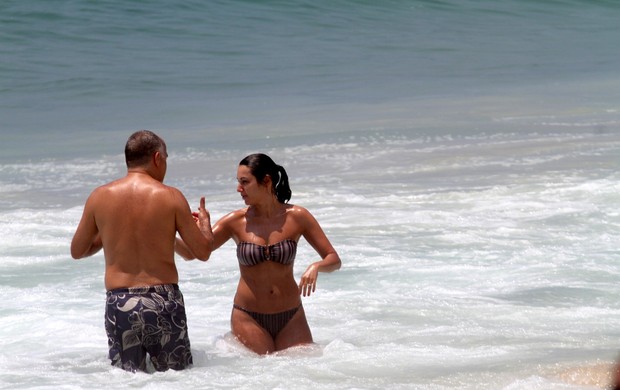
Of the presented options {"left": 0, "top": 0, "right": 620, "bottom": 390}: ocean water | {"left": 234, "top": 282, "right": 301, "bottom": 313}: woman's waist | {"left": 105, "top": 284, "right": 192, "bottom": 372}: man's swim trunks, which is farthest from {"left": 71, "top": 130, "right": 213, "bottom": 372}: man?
{"left": 234, "top": 282, "right": 301, "bottom": 313}: woman's waist

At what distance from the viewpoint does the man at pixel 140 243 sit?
5.32 meters

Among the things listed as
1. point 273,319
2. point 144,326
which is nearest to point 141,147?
point 144,326

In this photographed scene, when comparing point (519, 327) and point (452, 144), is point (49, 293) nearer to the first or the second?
point (519, 327)

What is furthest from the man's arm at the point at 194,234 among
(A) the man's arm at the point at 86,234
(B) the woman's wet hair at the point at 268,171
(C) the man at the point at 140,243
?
(B) the woman's wet hair at the point at 268,171

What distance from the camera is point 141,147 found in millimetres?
5352

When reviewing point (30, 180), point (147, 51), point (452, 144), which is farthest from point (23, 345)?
point (147, 51)

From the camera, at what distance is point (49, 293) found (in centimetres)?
797

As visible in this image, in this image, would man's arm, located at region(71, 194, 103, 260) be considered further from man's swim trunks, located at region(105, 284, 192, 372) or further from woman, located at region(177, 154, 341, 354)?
woman, located at region(177, 154, 341, 354)

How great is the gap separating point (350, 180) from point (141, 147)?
7.12 metres

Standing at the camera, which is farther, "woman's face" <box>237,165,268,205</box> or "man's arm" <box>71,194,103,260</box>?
"woman's face" <box>237,165,268,205</box>

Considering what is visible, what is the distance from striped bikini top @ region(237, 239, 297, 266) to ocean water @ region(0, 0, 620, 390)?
1.53 ft

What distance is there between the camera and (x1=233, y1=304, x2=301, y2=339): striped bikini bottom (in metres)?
5.93

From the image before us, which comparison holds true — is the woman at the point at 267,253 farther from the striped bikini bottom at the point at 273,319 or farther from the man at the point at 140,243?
the man at the point at 140,243

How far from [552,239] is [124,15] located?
22.3 metres
